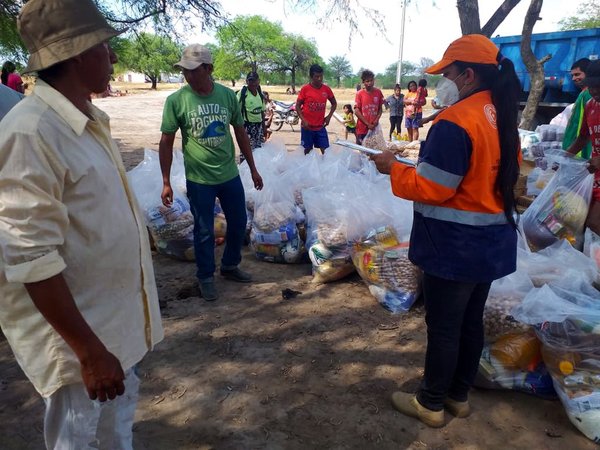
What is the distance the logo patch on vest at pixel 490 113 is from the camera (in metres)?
1.64

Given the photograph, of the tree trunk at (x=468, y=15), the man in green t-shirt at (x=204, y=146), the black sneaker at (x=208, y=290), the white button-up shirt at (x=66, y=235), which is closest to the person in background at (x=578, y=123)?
the tree trunk at (x=468, y=15)

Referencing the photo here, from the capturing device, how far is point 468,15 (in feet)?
18.7

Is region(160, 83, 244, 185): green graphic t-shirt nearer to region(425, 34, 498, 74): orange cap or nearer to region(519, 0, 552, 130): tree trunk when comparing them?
region(425, 34, 498, 74): orange cap

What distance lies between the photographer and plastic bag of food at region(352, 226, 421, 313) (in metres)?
3.09

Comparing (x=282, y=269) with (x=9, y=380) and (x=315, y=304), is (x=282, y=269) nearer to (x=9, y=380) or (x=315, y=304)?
(x=315, y=304)

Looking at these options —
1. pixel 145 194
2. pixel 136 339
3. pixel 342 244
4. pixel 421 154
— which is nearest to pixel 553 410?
pixel 421 154

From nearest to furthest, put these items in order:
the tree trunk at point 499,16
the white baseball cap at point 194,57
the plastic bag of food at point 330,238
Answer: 1. the white baseball cap at point 194,57
2. the plastic bag of food at point 330,238
3. the tree trunk at point 499,16

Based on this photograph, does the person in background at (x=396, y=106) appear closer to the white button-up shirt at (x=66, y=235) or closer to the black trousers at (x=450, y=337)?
the black trousers at (x=450, y=337)

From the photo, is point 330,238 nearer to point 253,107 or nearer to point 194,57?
point 194,57

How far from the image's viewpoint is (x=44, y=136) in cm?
105

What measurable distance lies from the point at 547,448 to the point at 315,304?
165 cm

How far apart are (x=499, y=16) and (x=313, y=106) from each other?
9.06 feet

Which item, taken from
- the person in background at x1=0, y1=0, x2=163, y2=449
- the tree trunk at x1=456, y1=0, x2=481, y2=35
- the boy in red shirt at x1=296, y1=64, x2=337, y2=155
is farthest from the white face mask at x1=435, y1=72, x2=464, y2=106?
the boy in red shirt at x1=296, y1=64, x2=337, y2=155

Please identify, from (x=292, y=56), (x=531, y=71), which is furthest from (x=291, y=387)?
(x=292, y=56)
